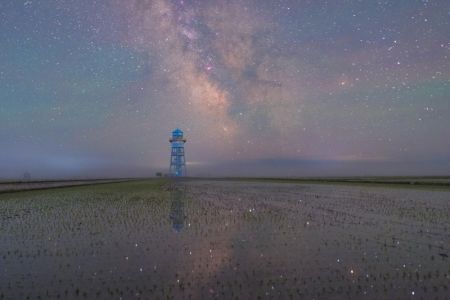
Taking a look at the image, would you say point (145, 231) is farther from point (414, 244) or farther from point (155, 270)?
point (414, 244)

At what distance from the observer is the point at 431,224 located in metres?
19.7

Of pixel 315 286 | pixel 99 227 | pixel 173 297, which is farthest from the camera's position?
pixel 99 227

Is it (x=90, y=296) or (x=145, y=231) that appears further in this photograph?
(x=145, y=231)

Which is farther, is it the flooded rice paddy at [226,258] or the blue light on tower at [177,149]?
the blue light on tower at [177,149]

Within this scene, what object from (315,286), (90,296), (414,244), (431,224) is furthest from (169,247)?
(431,224)

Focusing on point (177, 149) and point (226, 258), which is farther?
point (177, 149)

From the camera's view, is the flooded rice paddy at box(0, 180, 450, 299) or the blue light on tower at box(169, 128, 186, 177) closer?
the flooded rice paddy at box(0, 180, 450, 299)

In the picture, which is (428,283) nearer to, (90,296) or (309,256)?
(309,256)

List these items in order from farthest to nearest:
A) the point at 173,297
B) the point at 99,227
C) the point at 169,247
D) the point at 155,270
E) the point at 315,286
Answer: the point at 99,227
the point at 169,247
the point at 155,270
the point at 315,286
the point at 173,297

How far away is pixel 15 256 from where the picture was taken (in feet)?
43.3

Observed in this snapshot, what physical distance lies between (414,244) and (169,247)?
9910mm

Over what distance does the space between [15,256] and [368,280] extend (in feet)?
39.6

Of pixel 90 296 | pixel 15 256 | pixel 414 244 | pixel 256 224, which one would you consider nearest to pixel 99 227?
pixel 15 256

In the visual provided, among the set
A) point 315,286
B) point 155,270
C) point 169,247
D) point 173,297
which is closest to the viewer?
point 173,297
